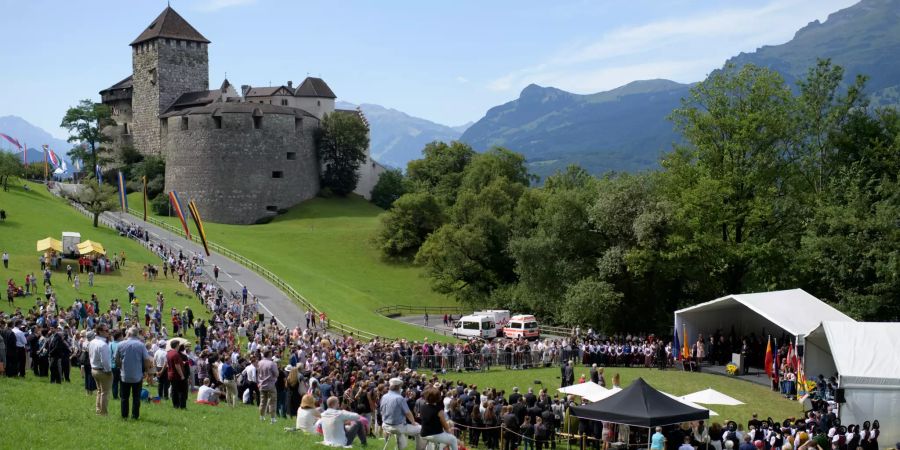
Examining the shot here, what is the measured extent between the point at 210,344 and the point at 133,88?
274 feet

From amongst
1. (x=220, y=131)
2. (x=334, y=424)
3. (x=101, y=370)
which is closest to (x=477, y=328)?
(x=334, y=424)

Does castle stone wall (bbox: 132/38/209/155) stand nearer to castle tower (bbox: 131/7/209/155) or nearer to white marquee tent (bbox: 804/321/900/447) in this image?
castle tower (bbox: 131/7/209/155)

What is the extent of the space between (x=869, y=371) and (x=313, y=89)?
85.2 meters

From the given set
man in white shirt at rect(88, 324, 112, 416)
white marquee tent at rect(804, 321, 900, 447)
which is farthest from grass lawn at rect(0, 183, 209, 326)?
white marquee tent at rect(804, 321, 900, 447)

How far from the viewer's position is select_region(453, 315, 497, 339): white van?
149ft

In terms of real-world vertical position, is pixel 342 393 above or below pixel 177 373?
below

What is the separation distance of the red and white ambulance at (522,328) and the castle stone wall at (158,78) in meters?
66.3

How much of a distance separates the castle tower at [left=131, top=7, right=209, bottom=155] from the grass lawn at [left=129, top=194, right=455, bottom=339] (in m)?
15.0

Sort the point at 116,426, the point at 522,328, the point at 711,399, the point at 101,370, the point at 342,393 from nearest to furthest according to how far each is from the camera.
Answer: the point at 116,426
the point at 101,370
the point at 342,393
the point at 711,399
the point at 522,328

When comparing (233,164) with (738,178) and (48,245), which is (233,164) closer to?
(48,245)

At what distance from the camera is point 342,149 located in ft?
314

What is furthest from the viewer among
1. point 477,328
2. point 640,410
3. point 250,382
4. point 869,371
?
point 477,328

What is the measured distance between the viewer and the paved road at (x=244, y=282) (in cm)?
4469

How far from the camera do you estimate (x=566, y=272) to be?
47.0 meters
